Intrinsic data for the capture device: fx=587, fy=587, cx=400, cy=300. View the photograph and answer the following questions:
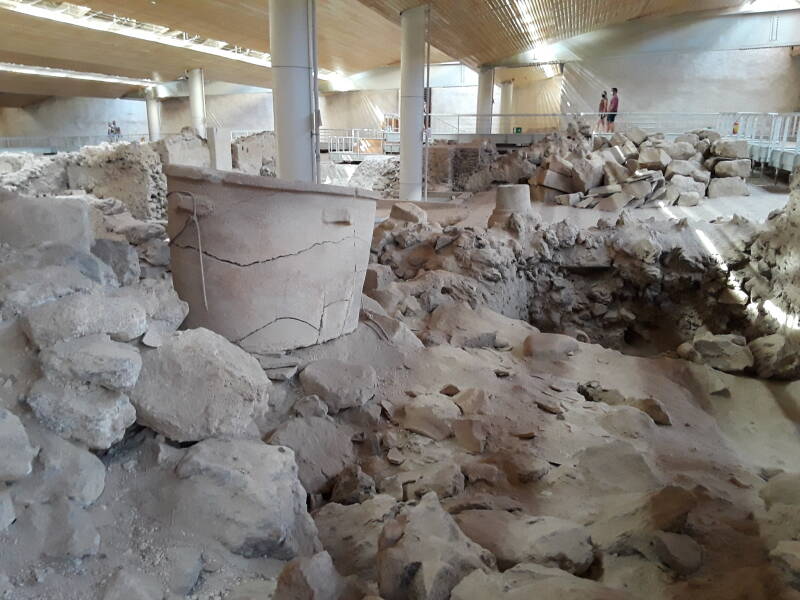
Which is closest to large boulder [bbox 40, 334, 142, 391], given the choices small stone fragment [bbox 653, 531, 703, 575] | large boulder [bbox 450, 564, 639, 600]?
large boulder [bbox 450, 564, 639, 600]

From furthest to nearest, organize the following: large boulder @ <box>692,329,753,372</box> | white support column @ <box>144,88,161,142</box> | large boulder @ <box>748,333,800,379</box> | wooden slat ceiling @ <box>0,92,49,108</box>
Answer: wooden slat ceiling @ <box>0,92,49,108</box>
white support column @ <box>144,88,161,142</box>
large boulder @ <box>692,329,753,372</box>
large boulder @ <box>748,333,800,379</box>

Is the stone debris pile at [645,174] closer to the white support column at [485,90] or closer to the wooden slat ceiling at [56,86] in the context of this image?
the white support column at [485,90]

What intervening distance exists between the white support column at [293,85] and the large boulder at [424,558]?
620cm

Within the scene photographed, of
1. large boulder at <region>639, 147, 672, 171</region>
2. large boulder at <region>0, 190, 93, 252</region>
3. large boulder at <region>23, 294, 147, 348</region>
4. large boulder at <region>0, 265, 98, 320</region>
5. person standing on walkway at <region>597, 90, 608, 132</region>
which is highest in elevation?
person standing on walkway at <region>597, 90, 608, 132</region>

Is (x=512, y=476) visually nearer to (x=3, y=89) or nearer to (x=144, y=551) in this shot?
(x=144, y=551)

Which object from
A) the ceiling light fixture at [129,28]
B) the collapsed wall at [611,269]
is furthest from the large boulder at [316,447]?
the ceiling light fixture at [129,28]

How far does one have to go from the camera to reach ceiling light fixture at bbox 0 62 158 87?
61.1ft

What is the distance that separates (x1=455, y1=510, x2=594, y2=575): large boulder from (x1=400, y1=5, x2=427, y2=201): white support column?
10.6 meters

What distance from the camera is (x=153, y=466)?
243 cm

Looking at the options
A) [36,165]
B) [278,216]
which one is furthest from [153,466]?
[36,165]

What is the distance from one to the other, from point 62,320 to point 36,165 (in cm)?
1306

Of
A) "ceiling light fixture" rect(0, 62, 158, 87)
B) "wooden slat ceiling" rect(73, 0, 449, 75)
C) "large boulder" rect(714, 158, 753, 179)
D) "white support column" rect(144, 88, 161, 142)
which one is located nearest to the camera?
"large boulder" rect(714, 158, 753, 179)

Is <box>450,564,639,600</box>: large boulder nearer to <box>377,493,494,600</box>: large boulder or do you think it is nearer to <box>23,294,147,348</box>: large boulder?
<box>377,493,494,600</box>: large boulder

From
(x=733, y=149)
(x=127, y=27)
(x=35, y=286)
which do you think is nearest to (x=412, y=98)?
(x=733, y=149)
